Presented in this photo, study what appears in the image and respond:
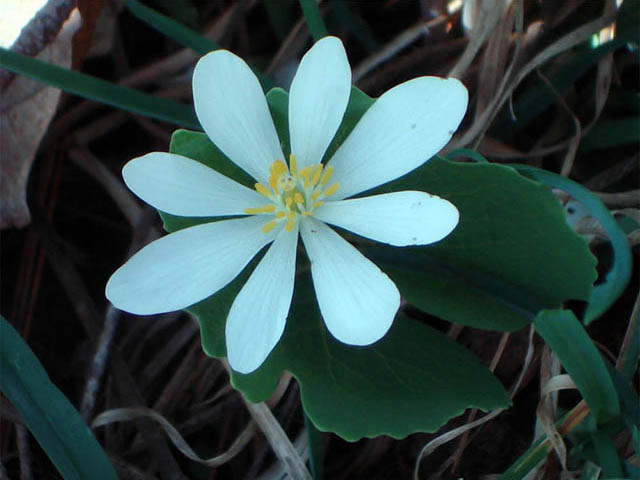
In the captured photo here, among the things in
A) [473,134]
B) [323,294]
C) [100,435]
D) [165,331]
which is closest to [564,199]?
[473,134]

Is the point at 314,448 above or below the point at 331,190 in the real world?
below

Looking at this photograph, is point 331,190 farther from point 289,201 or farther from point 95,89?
point 95,89

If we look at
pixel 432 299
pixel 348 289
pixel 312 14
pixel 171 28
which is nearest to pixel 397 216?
pixel 348 289

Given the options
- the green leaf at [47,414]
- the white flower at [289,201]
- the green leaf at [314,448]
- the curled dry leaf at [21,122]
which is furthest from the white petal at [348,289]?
the curled dry leaf at [21,122]

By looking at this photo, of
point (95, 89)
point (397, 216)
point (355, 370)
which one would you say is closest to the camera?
point (397, 216)

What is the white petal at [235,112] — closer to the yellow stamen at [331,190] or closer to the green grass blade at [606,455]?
the yellow stamen at [331,190]
